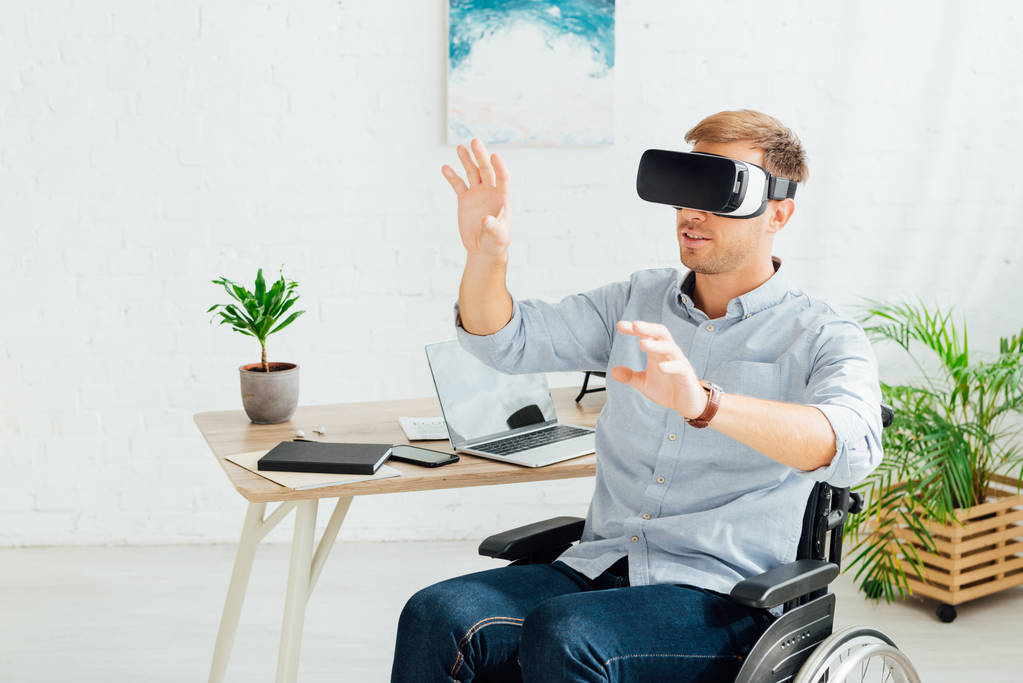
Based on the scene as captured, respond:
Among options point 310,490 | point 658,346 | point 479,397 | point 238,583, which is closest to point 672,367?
point 658,346

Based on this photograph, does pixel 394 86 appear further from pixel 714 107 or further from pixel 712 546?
pixel 712 546

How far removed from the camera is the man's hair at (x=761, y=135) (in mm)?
1678

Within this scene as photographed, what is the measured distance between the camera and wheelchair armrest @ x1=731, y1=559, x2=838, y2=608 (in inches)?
57.3

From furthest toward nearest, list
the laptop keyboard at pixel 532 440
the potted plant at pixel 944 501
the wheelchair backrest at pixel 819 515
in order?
the potted plant at pixel 944 501, the laptop keyboard at pixel 532 440, the wheelchair backrest at pixel 819 515

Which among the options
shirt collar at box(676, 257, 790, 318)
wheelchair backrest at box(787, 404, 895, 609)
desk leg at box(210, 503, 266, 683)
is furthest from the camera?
desk leg at box(210, 503, 266, 683)

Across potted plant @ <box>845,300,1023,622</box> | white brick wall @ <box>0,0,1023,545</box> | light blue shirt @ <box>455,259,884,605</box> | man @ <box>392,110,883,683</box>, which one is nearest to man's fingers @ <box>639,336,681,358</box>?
man @ <box>392,110,883,683</box>

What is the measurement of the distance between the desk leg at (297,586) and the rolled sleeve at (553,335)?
41 cm

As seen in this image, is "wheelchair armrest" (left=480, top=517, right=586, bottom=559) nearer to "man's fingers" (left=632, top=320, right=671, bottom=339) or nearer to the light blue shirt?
the light blue shirt

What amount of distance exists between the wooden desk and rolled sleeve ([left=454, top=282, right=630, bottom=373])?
0.19 metres

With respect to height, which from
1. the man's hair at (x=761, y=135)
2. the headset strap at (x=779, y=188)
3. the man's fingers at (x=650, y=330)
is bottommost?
the man's fingers at (x=650, y=330)

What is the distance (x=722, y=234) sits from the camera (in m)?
1.69

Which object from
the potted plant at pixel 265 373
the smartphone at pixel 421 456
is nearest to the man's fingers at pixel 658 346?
the smartphone at pixel 421 456

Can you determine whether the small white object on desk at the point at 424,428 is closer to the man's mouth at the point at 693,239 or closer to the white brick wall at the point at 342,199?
the man's mouth at the point at 693,239

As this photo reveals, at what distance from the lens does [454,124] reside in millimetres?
3285
